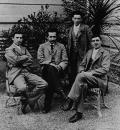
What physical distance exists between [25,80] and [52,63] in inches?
25.7

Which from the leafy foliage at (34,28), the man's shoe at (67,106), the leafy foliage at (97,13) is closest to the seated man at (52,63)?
the man's shoe at (67,106)

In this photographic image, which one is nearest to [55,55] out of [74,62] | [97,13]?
[74,62]

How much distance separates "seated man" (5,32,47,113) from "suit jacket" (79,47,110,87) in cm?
91

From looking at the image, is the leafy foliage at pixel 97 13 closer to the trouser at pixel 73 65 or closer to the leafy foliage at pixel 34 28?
the leafy foliage at pixel 34 28

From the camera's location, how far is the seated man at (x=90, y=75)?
20.0 ft

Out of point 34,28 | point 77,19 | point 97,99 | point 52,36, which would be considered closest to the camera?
point 97,99

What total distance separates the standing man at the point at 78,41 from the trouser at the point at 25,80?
3.51ft

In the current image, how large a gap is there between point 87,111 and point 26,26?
2.96 meters

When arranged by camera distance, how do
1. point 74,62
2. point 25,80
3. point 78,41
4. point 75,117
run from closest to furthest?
point 75,117, point 25,80, point 78,41, point 74,62

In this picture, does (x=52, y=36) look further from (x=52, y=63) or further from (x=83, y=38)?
(x=83, y=38)

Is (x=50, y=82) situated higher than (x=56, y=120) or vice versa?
(x=50, y=82)

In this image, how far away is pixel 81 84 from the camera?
614 centimetres

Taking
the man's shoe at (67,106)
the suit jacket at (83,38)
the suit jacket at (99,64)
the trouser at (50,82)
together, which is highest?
the suit jacket at (83,38)

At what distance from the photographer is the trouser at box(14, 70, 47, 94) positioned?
631cm
